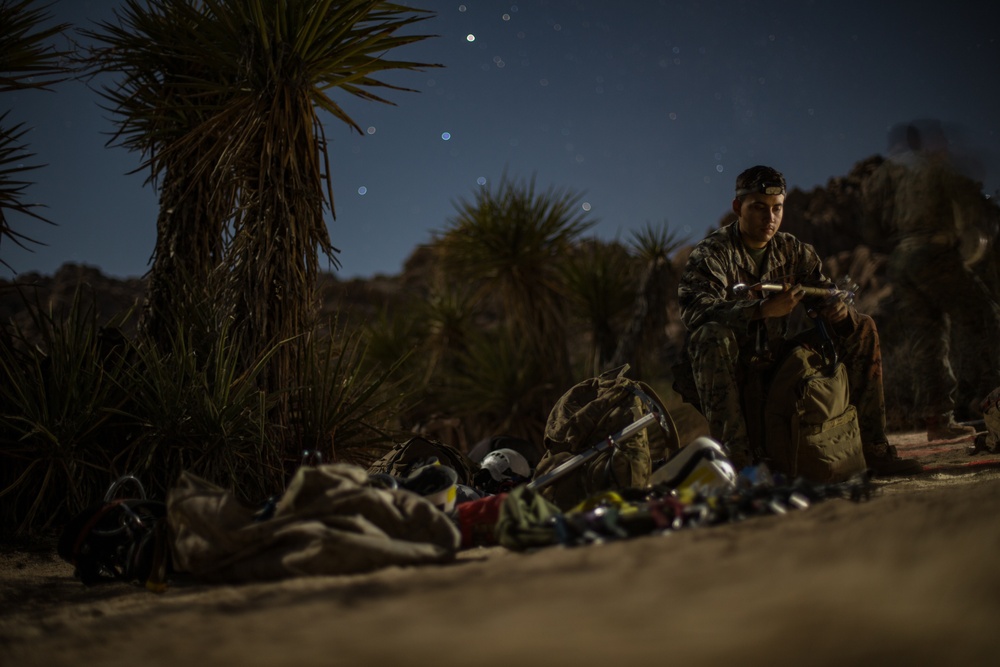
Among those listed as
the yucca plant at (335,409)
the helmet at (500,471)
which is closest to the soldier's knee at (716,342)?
the helmet at (500,471)

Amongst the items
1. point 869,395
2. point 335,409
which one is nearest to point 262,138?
point 335,409

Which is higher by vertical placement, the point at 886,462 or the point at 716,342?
the point at 716,342

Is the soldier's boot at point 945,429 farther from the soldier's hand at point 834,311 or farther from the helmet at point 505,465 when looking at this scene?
the helmet at point 505,465

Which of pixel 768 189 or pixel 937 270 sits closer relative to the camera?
pixel 768 189

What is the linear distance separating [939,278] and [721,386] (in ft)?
11.4

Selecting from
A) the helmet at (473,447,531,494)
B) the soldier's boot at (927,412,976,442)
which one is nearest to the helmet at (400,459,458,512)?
the helmet at (473,447,531,494)

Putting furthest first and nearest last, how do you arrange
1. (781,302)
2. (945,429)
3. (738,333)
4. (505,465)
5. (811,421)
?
(945,429) → (505,465) → (738,333) → (811,421) → (781,302)

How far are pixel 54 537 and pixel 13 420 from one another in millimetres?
652

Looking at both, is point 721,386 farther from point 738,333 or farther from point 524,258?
point 524,258

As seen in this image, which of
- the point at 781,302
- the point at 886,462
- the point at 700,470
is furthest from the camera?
the point at 886,462

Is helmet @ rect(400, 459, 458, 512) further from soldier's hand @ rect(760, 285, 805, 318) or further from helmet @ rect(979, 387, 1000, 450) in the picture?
helmet @ rect(979, 387, 1000, 450)

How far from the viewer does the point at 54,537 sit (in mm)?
3828

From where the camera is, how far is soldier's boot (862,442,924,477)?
3715 millimetres

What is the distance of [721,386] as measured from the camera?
3424 mm
